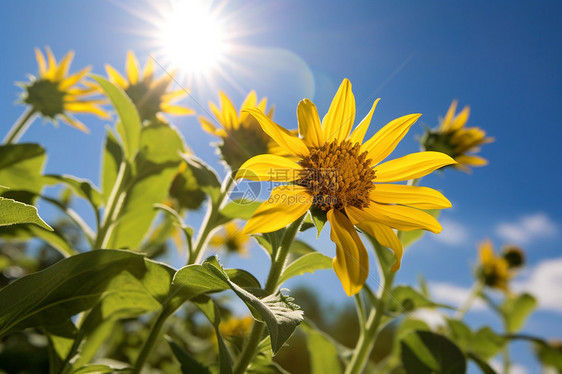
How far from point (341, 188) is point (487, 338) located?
1304mm

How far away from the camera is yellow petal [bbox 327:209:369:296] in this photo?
887 millimetres

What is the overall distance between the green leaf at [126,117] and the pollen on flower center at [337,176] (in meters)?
0.81

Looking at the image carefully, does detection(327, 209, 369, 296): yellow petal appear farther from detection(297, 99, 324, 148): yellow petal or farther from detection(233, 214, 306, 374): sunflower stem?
detection(297, 99, 324, 148): yellow petal

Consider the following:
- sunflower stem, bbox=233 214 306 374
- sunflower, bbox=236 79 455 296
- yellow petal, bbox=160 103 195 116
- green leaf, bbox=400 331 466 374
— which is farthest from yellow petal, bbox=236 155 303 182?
yellow petal, bbox=160 103 195 116

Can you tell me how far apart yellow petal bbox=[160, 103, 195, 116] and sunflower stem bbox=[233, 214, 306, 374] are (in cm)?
105

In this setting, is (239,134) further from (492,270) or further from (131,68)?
(492,270)

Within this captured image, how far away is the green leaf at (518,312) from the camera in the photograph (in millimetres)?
2818

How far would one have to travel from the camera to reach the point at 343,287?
878 millimetres

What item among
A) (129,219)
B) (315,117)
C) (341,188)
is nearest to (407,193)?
(341,188)

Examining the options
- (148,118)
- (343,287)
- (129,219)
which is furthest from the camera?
(148,118)

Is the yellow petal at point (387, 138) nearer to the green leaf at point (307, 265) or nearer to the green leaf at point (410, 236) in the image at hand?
the green leaf at point (307, 265)

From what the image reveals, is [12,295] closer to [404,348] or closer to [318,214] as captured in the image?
[318,214]

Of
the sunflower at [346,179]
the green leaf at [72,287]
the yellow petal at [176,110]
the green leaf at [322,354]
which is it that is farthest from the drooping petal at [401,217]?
the yellow petal at [176,110]

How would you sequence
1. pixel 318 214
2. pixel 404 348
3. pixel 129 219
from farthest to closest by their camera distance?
pixel 129 219, pixel 404 348, pixel 318 214
